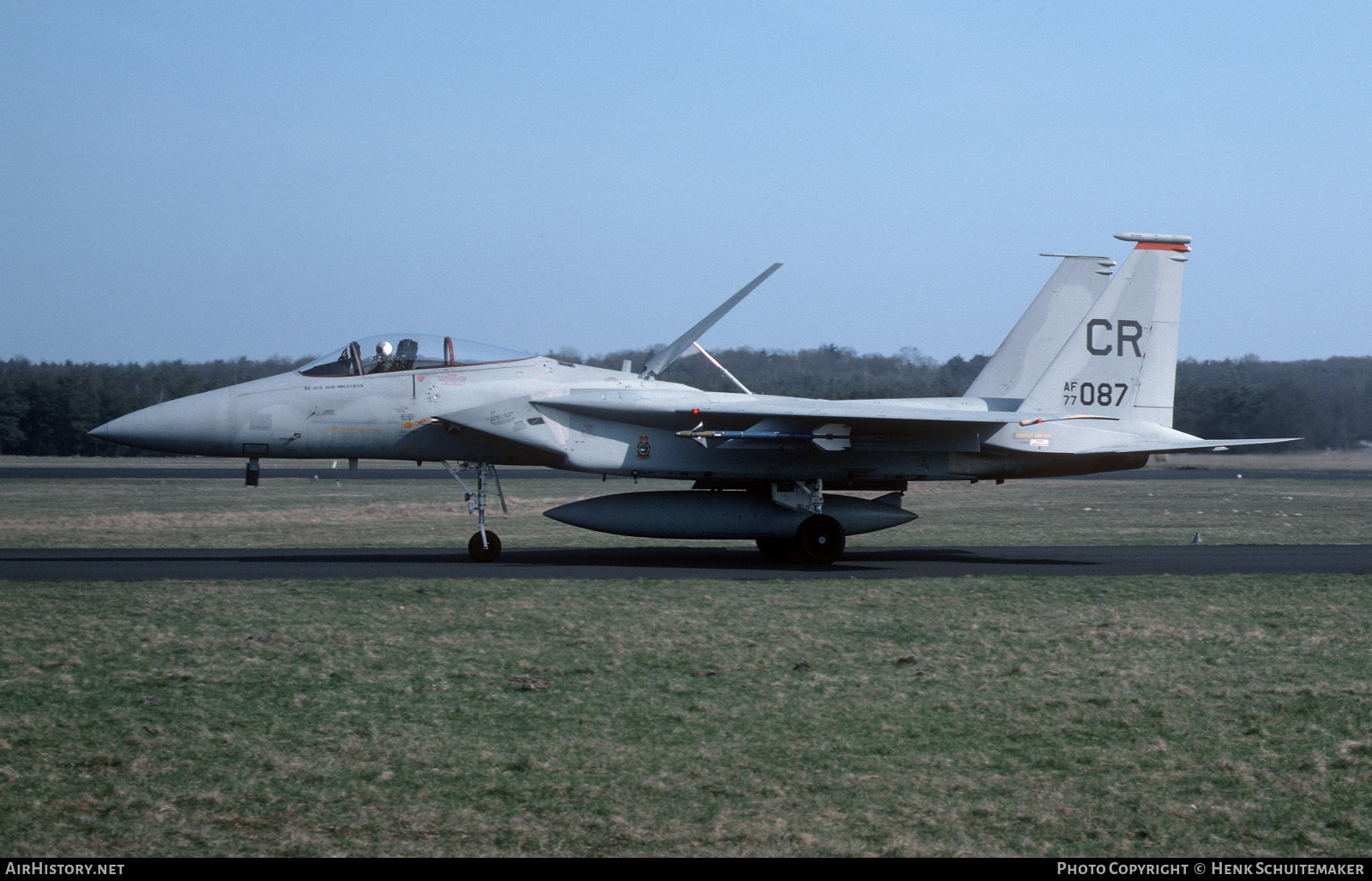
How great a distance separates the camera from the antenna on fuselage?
16734 mm

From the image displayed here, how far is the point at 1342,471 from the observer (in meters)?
57.8

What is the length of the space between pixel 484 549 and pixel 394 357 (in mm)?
2956

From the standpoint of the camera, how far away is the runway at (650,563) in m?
13.7

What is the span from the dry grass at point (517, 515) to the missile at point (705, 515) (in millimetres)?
3543

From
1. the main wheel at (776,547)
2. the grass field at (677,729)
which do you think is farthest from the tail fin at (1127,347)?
the grass field at (677,729)

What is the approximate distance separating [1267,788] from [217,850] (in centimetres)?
471

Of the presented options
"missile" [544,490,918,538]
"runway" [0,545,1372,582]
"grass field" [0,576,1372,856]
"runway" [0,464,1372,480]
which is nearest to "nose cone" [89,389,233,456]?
"runway" [0,545,1372,582]

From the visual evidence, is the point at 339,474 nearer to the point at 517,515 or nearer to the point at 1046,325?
the point at 517,515

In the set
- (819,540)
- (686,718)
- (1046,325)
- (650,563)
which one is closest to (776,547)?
(819,540)

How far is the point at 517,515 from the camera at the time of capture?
2739cm

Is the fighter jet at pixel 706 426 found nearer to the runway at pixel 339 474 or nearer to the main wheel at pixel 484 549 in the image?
the main wheel at pixel 484 549

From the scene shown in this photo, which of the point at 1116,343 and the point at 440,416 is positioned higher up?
the point at 1116,343
